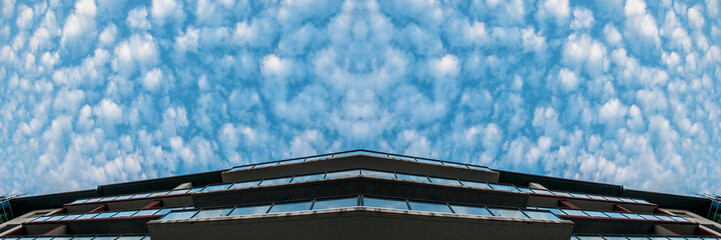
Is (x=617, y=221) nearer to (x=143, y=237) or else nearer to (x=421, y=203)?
(x=421, y=203)

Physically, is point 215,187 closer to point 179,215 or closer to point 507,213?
point 179,215

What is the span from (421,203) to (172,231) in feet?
33.3

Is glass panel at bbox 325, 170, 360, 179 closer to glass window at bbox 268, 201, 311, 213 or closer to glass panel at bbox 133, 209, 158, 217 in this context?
glass window at bbox 268, 201, 311, 213

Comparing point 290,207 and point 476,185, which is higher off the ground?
point 476,185

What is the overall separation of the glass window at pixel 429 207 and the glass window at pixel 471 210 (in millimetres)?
375

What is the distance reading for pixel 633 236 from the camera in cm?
1662

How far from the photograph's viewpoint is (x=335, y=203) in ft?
42.5

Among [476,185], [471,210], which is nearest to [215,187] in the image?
[471,210]

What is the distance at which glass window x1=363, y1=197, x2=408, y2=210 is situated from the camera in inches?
496

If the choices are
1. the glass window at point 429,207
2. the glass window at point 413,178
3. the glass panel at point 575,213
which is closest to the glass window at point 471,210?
the glass window at point 429,207

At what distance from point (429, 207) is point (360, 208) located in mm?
3255

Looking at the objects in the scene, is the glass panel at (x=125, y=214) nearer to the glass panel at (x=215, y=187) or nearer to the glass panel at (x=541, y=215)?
the glass panel at (x=215, y=187)

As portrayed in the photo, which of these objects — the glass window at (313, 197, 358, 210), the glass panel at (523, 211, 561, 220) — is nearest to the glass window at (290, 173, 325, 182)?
the glass window at (313, 197, 358, 210)

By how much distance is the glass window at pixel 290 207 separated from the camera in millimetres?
12959
